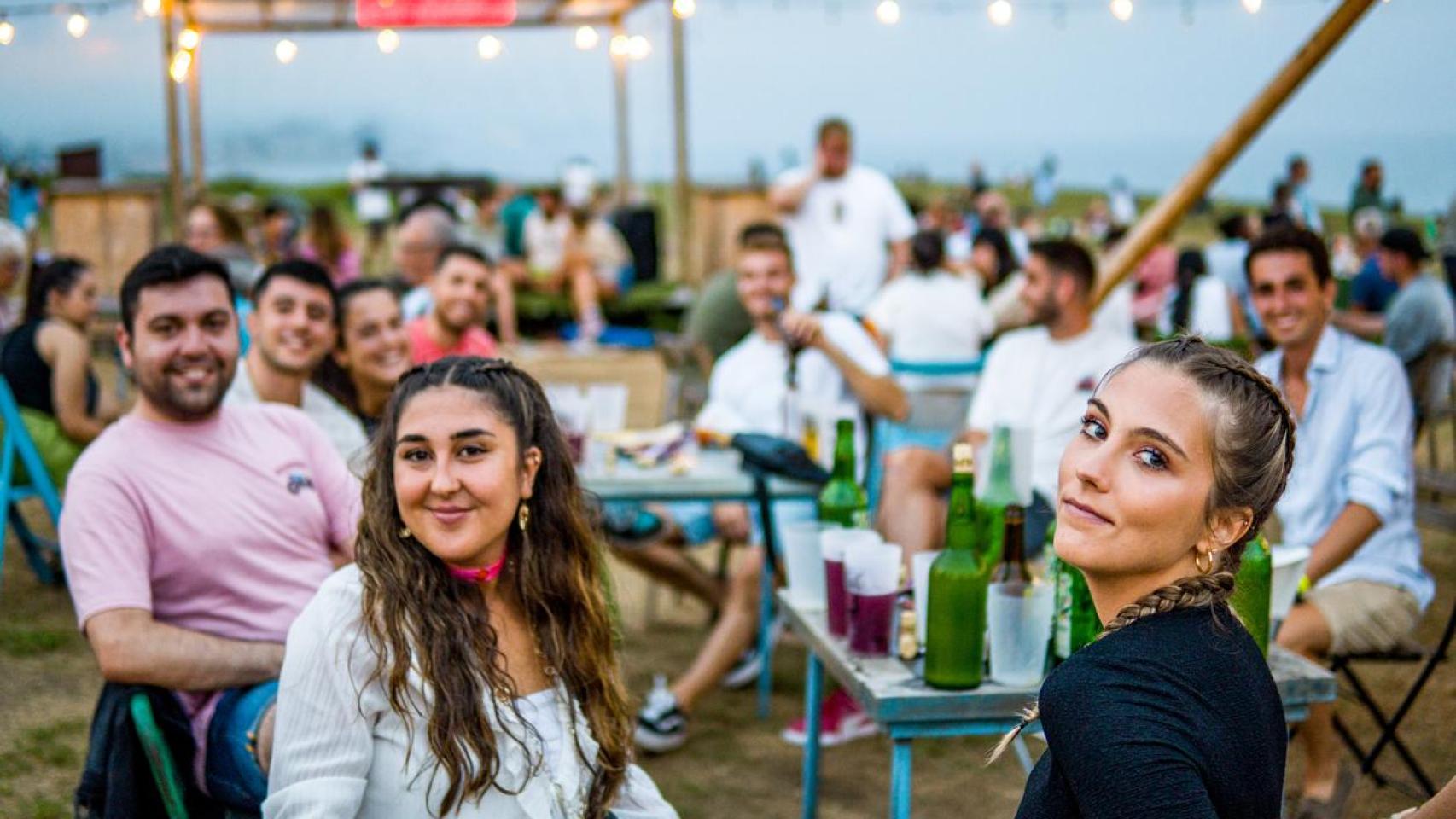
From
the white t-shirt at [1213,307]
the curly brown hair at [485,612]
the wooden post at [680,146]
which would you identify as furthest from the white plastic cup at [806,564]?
the wooden post at [680,146]

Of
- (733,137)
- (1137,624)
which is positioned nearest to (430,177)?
(733,137)

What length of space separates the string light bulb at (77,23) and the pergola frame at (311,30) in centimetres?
83

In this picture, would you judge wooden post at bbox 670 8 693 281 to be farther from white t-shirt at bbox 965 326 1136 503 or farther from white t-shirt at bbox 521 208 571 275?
white t-shirt at bbox 965 326 1136 503

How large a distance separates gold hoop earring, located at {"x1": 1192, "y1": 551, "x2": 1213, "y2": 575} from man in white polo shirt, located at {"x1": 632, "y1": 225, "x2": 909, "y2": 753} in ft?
8.69

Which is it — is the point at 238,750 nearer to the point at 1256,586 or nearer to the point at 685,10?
the point at 1256,586

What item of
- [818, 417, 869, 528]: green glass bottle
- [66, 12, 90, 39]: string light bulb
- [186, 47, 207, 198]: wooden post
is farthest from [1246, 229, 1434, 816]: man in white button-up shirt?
[186, 47, 207, 198]: wooden post

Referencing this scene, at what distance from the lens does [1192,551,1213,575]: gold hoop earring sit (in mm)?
1327

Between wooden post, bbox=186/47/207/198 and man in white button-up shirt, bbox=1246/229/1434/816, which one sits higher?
wooden post, bbox=186/47/207/198

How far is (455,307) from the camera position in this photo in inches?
175

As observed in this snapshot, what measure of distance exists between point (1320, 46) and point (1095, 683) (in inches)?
130

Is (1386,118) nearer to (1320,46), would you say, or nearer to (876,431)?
(1320,46)

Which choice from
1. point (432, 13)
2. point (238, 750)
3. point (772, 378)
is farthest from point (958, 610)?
point (432, 13)

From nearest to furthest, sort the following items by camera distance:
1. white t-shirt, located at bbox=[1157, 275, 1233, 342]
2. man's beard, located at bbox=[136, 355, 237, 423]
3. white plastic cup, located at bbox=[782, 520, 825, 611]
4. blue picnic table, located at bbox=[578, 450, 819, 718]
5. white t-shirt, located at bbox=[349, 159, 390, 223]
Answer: man's beard, located at bbox=[136, 355, 237, 423] < white plastic cup, located at bbox=[782, 520, 825, 611] < blue picnic table, located at bbox=[578, 450, 819, 718] < white t-shirt, located at bbox=[1157, 275, 1233, 342] < white t-shirt, located at bbox=[349, 159, 390, 223]

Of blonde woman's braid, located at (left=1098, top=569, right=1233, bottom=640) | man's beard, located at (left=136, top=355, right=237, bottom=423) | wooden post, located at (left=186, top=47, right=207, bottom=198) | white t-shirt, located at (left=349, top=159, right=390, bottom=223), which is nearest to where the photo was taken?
blonde woman's braid, located at (left=1098, top=569, right=1233, bottom=640)
